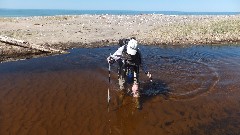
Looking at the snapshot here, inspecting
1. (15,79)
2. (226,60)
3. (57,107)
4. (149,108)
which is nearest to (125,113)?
(149,108)

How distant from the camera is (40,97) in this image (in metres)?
12.2

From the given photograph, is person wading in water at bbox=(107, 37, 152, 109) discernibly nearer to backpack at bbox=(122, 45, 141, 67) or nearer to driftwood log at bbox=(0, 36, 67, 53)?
backpack at bbox=(122, 45, 141, 67)

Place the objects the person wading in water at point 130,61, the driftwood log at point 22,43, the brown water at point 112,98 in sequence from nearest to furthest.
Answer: the brown water at point 112,98
the person wading in water at point 130,61
the driftwood log at point 22,43

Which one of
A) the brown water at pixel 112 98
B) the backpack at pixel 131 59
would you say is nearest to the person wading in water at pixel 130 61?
the backpack at pixel 131 59

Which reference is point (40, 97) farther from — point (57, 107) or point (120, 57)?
point (120, 57)

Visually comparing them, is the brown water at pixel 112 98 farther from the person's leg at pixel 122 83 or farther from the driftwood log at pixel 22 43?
the driftwood log at pixel 22 43

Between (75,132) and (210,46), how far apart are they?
710 inches

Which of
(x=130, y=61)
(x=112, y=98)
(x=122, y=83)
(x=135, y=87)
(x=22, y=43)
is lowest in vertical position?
(x=112, y=98)

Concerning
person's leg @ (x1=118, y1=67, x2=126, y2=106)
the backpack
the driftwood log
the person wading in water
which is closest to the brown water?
person's leg @ (x1=118, y1=67, x2=126, y2=106)

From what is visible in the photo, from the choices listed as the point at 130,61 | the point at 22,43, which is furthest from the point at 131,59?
the point at 22,43

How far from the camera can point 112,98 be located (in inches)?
474

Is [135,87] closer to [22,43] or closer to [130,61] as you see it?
[130,61]

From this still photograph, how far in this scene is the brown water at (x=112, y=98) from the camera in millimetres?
9562

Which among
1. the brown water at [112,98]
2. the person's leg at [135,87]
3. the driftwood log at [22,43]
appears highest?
the driftwood log at [22,43]
